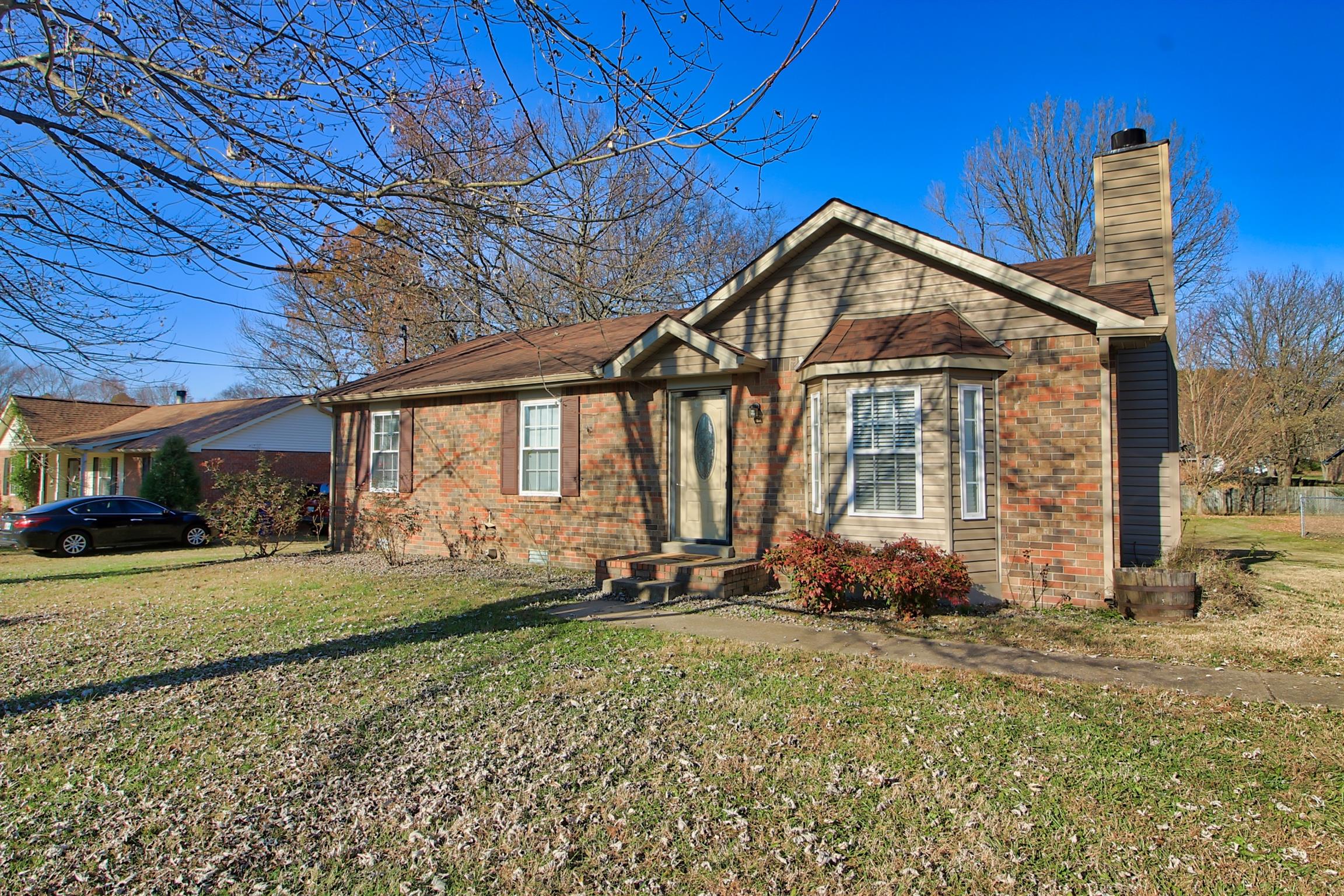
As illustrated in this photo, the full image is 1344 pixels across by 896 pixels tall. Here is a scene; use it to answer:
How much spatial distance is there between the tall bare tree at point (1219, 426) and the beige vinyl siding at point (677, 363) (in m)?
21.8

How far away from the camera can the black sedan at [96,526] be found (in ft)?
54.0

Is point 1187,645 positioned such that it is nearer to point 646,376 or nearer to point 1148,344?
point 1148,344

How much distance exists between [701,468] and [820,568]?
3160mm

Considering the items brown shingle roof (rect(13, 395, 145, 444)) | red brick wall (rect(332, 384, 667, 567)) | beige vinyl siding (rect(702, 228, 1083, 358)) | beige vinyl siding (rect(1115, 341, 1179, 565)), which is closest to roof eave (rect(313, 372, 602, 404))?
red brick wall (rect(332, 384, 667, 567))

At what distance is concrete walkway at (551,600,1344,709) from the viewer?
5570 mm

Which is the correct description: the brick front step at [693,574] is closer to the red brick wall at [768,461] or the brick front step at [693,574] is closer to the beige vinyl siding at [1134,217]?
the red brick wall at [768,461]

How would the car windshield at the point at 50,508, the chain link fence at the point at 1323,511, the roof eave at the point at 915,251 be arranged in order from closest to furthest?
the roof eave at the point at 915,251
the car windshield at the point at 50,508
the chain link fence at the point at 1323,511

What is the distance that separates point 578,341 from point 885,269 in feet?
20.4

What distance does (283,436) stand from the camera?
26.5 meters

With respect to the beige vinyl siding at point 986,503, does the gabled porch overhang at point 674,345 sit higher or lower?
higher

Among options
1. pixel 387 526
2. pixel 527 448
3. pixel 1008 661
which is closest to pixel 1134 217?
pixel 1008 661

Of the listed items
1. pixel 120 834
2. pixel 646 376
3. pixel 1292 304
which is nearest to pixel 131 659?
pixel 120 834

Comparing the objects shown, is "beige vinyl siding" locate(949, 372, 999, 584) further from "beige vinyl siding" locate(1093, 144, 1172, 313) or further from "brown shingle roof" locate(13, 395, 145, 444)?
"brown shingle roof" locate(13, 395, 145, 444)

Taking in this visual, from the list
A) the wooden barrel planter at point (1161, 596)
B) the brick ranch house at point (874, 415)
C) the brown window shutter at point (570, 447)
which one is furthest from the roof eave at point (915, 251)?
the wooden barrel planter at point (1161, 596)
